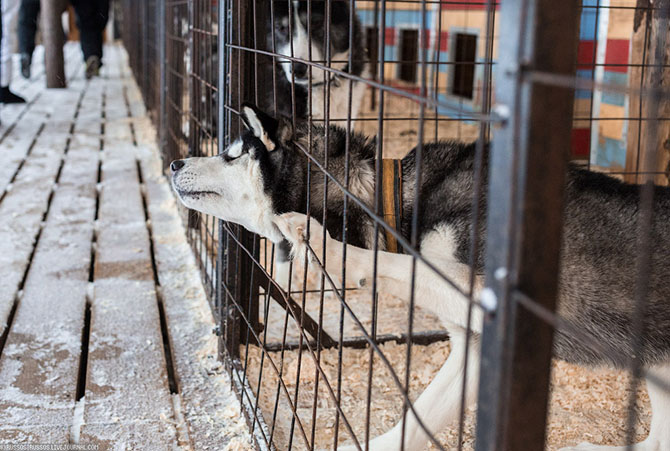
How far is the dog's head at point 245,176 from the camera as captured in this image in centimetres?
166

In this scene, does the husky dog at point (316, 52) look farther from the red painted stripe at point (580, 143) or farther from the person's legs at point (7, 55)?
the person's legs at point (7, 55)

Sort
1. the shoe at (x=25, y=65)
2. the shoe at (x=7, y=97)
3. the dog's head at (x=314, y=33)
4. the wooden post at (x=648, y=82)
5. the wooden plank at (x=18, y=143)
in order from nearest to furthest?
the wooden post at (x=648, y=82)
the dog's head at (x=314, y=33)
the wooden plank at (x=18, y=143)
the shoe at (x=7, y=97)
the shoe at (x=25, y=65)

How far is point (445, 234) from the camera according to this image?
4.86ft

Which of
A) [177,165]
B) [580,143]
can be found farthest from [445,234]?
[580,143]

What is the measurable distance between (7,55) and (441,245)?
7.19 metres

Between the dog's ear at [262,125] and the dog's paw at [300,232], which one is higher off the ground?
the dog's ear at [262,125]

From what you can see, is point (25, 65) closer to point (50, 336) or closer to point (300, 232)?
point (50, 336)

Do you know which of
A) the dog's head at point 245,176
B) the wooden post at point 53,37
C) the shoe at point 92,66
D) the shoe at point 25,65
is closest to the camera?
the dog's head at point 245,176

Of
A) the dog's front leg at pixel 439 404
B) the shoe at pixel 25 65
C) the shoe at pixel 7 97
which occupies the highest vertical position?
the shoe at pixel 25 65

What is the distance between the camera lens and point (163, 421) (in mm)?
1789

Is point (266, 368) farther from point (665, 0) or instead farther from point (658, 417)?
point (665, 0)

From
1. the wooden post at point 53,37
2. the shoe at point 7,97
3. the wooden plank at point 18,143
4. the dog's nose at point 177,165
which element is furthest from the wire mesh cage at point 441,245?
the shoe at point 7,97

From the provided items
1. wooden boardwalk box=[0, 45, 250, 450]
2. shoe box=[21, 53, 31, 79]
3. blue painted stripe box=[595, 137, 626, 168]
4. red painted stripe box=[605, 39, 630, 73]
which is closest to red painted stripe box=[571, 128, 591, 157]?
blue painted stripe box=[595, 137, 626, 168]

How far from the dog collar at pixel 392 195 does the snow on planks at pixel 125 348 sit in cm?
76
